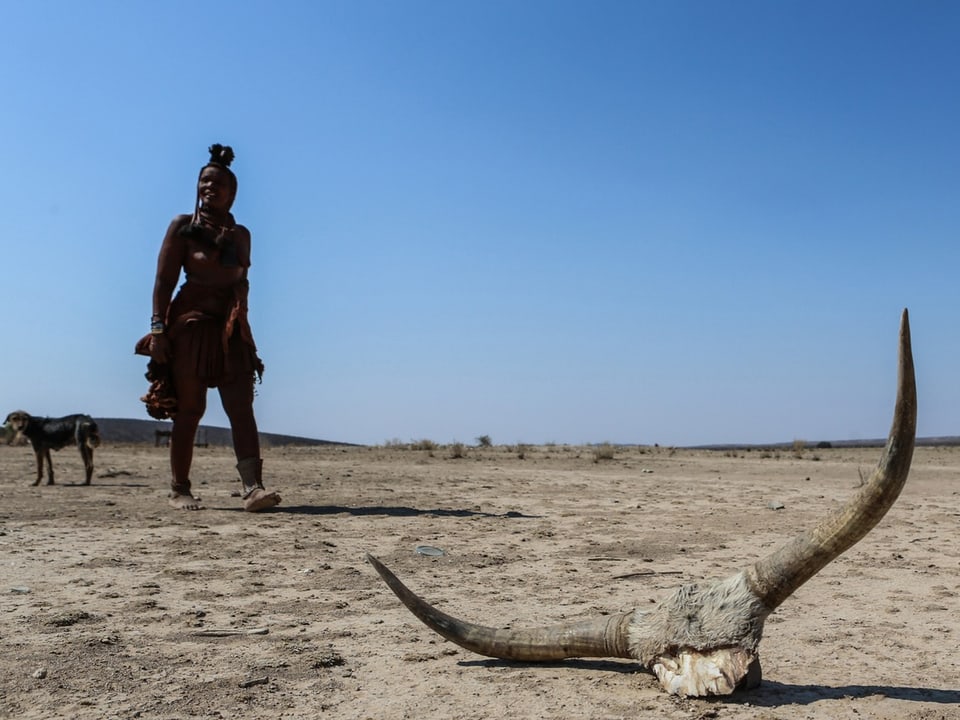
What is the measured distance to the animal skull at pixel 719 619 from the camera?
269 centimetres

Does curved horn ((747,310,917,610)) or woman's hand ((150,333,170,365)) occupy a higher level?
woman's hand ((150,333,170,365))

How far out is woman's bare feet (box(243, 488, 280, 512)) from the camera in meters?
8.36

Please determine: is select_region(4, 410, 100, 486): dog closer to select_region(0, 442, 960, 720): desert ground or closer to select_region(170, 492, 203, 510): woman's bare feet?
select_region(0, 442, 960, 720): desert ground

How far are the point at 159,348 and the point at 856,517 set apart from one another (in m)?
7.39

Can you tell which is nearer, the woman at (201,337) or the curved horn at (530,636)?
the curved horn at (530,636)

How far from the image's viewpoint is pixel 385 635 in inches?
159

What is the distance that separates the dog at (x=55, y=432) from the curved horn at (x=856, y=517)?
11.2 meters

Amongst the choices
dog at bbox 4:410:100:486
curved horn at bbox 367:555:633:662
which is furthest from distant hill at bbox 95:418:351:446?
curved horn at bbox 367:555:633:662

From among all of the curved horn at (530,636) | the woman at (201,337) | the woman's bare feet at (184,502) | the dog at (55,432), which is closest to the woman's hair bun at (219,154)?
the woman at (201,337)

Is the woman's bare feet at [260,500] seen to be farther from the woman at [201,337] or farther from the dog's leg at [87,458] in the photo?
Answer: the dog's leg at [87,458]

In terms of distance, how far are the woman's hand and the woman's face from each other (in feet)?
4.74

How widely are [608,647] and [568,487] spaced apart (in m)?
8.85

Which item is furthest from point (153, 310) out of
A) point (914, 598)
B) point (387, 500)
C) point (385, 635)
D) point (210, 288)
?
point (914, 598)

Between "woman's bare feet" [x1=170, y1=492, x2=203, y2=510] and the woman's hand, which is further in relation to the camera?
the woman's hand
